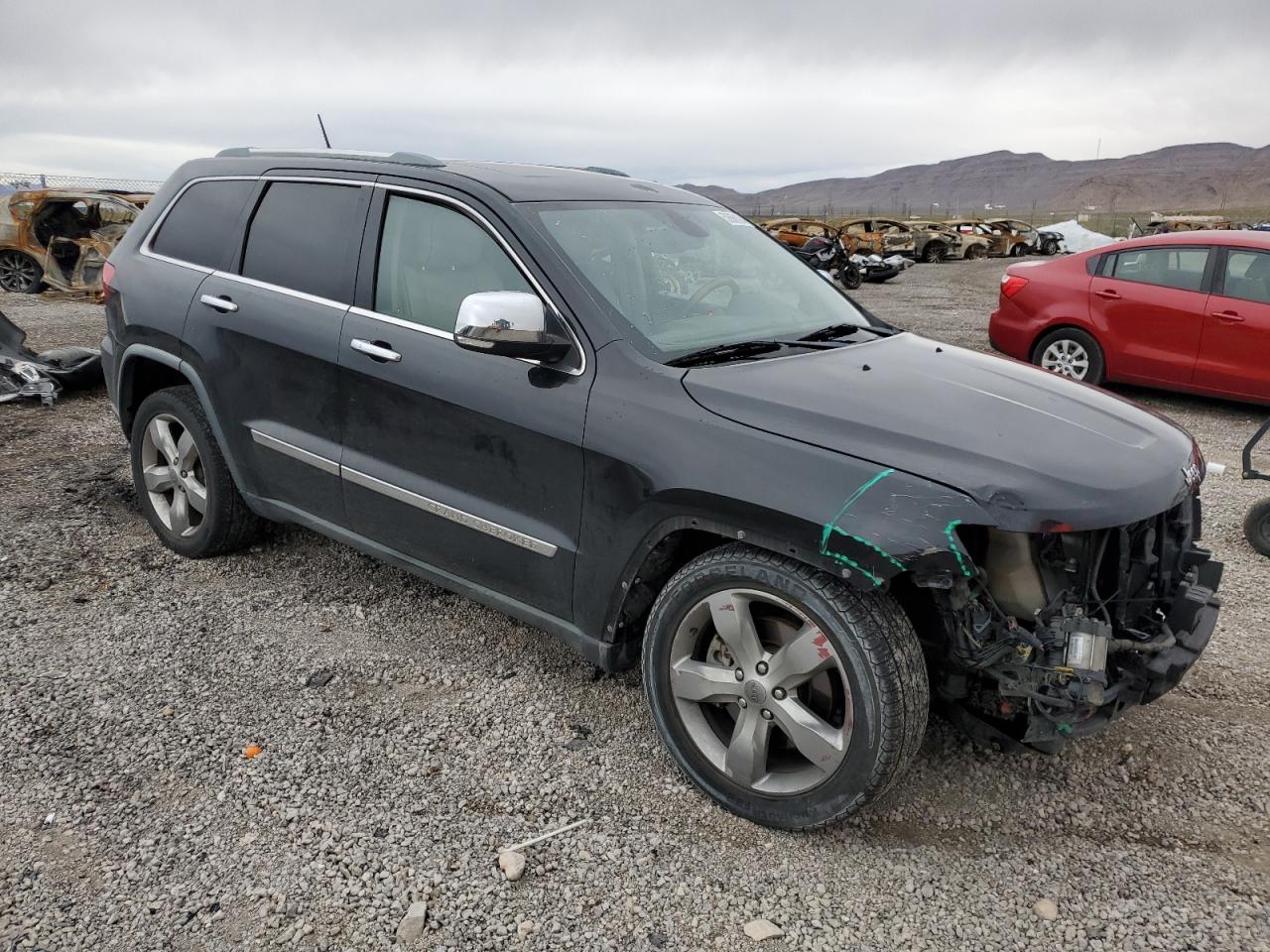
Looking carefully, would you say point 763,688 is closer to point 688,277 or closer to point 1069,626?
point 1069,626

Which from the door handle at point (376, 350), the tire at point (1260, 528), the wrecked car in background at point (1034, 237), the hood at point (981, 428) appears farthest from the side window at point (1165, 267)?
the wrecked car in background at point (1034, 237)

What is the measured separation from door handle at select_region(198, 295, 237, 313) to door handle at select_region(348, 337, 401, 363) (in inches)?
31.3

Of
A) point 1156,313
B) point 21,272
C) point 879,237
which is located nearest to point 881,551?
point 1156,313

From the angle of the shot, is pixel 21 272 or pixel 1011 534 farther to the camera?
pixel 21 272

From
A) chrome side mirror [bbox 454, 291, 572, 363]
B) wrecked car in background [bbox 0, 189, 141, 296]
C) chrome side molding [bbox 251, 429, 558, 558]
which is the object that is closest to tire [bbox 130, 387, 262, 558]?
chrome side molding [bbox 251, 429, 558, 558]

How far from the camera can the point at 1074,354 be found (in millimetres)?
8773

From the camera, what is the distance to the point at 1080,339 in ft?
28.6

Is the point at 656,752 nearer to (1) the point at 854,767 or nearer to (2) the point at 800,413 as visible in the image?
(1) the point at 854,767

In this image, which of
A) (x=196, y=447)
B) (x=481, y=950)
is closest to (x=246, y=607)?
(x=196, y=447)

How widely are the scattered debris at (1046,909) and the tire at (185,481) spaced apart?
355 centimetres

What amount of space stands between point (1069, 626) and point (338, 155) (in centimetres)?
321

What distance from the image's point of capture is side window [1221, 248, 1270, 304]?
7.68m

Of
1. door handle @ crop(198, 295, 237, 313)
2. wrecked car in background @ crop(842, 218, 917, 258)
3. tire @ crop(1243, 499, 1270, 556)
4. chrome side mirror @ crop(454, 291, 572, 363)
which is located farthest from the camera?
wrecked car in background @ crop(842, 218, 917, 258)

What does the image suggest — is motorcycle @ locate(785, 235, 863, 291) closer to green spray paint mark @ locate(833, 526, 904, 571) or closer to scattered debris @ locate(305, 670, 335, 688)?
scattered debris @ locate(305, 670, 335, 688)
